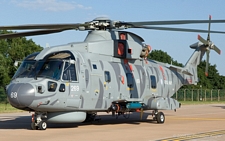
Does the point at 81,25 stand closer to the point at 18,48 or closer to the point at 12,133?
the point at 12,133

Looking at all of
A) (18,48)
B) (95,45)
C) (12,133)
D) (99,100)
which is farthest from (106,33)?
(18,48)

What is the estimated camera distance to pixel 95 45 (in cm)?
1828

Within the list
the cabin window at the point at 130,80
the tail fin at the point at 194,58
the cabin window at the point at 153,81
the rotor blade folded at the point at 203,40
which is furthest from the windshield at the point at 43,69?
the tail fin at the point at 194,58

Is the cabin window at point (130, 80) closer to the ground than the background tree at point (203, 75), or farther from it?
Result: closer to the ground

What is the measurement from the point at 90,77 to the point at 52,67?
182 centimetres

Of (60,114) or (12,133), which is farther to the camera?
(60,114)

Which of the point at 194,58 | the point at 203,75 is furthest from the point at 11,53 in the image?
the point at 203,75

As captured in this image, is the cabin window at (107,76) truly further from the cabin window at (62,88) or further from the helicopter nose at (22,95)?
the helicopter nose at (22,95)

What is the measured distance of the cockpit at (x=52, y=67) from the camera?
639 inches

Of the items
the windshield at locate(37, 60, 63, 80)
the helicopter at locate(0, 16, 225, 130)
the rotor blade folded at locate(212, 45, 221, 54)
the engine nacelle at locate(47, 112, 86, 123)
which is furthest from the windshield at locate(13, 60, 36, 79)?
the rotor blade folded at locate(212, 45, 221, 54)

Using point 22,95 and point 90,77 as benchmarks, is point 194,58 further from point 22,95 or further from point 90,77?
point 22,95

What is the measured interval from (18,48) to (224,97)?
1226 inches

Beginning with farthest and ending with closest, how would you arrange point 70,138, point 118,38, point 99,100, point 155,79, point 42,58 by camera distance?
point 155,79 → point 118,38 → point 99,100 → point 42,58 → point 70,138

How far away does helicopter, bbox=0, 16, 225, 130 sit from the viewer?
15906 millimetres
